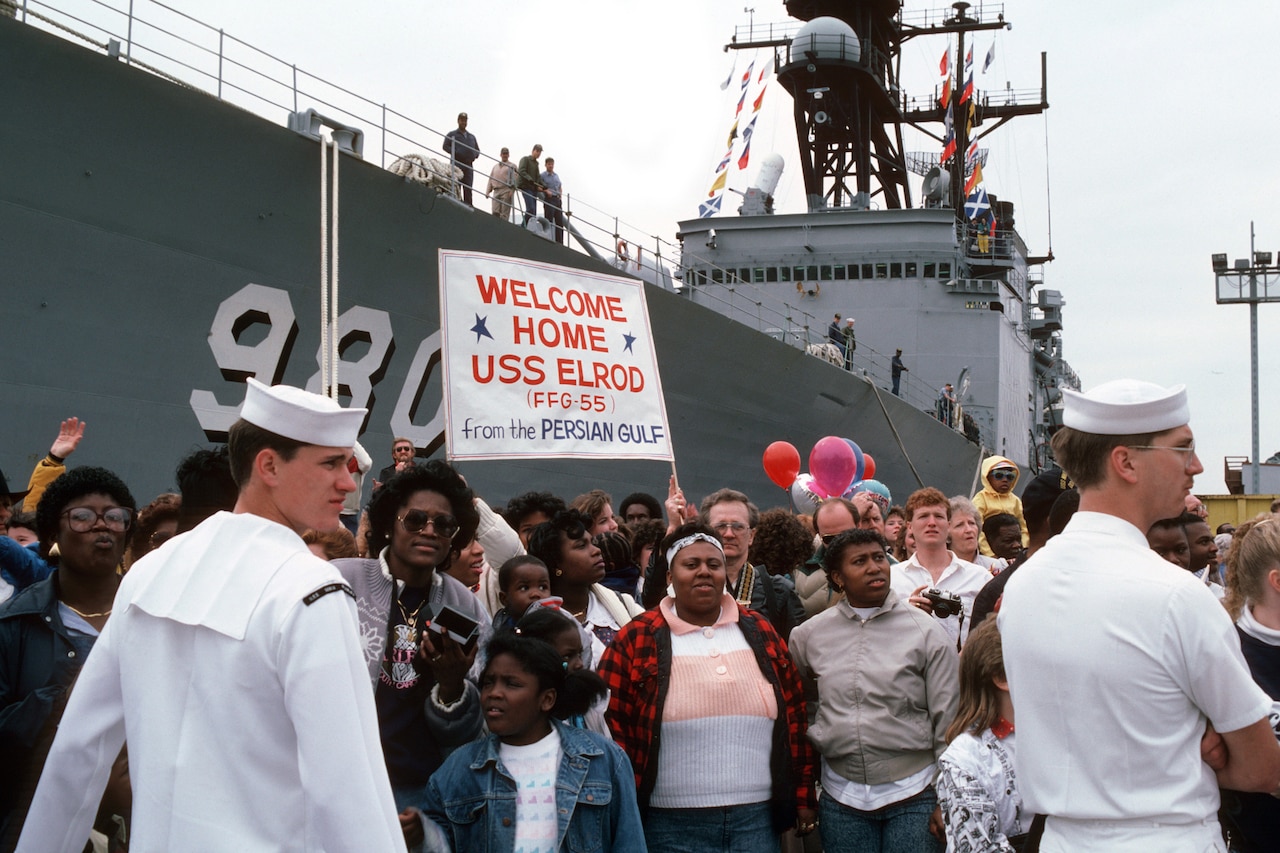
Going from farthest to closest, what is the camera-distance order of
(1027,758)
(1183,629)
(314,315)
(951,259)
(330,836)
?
(951,259), (314,315), (1027,758), (1183,629), (330,836)

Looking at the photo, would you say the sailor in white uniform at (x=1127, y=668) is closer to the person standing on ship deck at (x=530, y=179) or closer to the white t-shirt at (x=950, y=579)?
the white t-shirt at (x=950, y=579)

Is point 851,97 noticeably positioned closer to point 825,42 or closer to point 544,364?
point 825,42

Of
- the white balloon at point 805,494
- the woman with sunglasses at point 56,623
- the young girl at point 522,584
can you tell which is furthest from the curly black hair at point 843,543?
the white balloon at point 805,494

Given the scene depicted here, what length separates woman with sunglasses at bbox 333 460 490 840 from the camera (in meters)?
2.84

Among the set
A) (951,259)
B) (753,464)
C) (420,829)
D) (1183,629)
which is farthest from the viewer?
(951,259)

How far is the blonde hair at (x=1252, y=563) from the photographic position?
2.79 m

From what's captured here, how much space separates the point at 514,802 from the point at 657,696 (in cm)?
70

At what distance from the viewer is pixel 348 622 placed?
1.84 meters

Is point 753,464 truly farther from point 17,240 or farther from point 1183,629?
point 1183,629

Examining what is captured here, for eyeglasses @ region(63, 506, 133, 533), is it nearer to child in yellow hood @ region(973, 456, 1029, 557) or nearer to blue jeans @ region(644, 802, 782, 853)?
blue jeans @ region(644, 802, 782, 853)

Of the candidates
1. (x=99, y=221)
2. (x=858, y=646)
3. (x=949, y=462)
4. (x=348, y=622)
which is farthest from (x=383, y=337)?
(x=949, y=462)

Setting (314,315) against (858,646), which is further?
(314,315)

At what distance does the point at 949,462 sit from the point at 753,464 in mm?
7281

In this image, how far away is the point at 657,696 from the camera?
3426 millimetres
